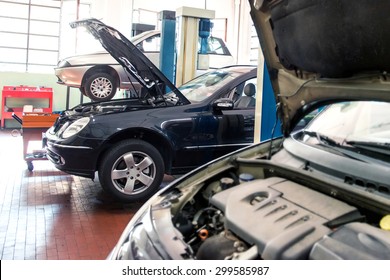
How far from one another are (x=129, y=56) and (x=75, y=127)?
1.08m

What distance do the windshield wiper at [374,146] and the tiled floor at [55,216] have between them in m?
1.96

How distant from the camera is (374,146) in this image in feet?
6.14

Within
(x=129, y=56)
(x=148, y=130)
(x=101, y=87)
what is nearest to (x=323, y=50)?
(x=148, y=130)

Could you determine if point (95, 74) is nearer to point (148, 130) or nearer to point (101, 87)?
point (101, 87)

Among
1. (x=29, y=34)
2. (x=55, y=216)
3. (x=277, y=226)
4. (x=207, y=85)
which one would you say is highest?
(x=29, y=34)

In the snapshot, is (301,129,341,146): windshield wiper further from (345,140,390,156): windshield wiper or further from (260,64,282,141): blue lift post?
(260,64,282,141): blue lift post

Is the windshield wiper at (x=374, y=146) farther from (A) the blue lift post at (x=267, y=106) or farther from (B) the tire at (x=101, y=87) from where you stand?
(B) the tire at (x=101, y=87)

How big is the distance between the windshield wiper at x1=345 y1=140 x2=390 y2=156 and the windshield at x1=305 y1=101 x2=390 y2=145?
0.02 metres

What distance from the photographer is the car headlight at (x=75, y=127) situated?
13.0 ft

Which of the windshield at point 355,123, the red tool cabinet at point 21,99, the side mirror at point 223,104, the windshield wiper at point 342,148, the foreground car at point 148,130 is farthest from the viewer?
the red tool cabinet at point 21,99

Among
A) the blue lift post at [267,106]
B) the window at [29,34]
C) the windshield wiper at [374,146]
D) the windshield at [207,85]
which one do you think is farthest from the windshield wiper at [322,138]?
the window at [29,34]

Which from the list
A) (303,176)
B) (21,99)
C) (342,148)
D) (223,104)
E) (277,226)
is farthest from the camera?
(21,99)

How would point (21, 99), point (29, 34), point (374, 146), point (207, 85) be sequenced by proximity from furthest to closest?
point (29, 34) → point (21, 99) → point (207, 85) → point (374, 146)
